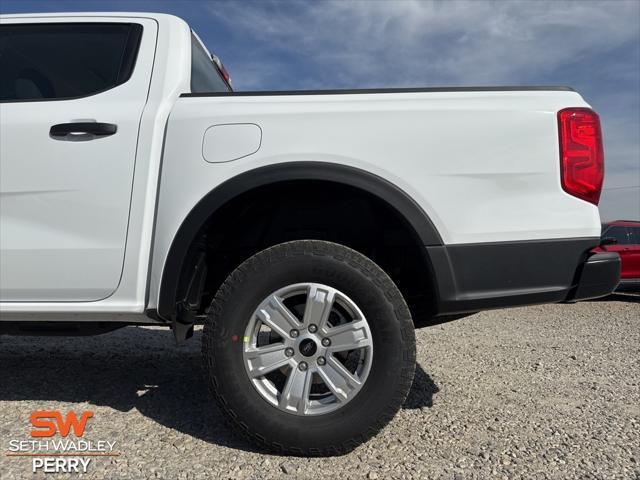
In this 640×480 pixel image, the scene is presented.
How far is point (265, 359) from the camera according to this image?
1.89 meters

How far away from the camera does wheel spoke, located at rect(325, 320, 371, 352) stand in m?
1.86

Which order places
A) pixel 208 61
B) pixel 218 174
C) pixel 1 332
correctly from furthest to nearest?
pixel 208 61
pixel 1 332
pixel 218 174

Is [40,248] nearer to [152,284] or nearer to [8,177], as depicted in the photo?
[8,177]

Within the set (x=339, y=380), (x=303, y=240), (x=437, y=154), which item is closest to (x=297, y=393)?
(x=339, y=380)

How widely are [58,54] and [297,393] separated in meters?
2.04

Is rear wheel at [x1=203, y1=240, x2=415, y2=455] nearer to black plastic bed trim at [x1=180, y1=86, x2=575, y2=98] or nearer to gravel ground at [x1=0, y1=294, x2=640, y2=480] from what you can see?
gravel ground at [x1=0, y1=294, x2=640, y2=480]

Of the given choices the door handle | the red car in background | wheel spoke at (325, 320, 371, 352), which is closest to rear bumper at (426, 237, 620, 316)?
wheel spoke at (325, 320, 371, 352)

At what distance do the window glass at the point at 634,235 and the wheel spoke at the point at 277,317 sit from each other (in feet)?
25.3

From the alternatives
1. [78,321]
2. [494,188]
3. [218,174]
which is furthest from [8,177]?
[494,188]

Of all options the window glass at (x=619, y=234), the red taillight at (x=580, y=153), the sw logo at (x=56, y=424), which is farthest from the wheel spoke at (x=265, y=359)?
the window glass at (x=619, y=234)

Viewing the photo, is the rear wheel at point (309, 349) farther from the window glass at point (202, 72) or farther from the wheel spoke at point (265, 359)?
the window glass at point (202, 72)

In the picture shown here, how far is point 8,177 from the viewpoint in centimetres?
197

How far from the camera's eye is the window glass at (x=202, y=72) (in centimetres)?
243

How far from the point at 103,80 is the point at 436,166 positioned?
1.63 m
